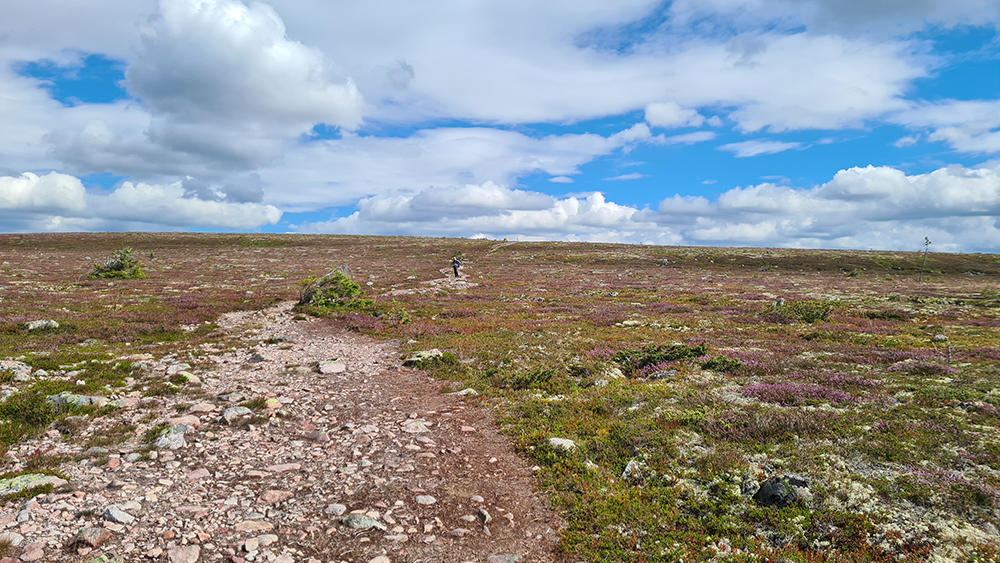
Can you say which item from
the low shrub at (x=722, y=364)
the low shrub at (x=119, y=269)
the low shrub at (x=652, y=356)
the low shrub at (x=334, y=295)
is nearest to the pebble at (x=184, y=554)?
the low shrub at (x=652, y=356)

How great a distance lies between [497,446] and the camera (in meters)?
10.1

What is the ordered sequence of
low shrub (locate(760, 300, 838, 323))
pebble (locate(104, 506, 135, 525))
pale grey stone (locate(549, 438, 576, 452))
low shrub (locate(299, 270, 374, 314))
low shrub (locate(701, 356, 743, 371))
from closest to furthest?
pebble (locate(104, 506, 135, 525)) < pale grey stone (locate(549, 438, 576, 452)) < low shrub (locate(701, 356, 743, 371)) < low shrub (locate(760, 300, 838, 323)) < low shrub (locate(299, 270, 374, 314))

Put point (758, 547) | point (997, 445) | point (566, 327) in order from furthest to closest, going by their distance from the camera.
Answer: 1. point (566, 327)
2. point (997, 445)
3. point (758, 547)

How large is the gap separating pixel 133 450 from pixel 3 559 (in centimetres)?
368

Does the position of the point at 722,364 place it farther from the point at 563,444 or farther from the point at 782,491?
the point at 782,491

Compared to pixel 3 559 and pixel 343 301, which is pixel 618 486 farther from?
pixel 343 301

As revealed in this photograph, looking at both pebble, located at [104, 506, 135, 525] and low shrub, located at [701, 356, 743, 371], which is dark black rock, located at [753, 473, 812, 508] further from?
pebble, located at [104, 506, 135, 525]

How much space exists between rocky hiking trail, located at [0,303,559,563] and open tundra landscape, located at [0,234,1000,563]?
48mm

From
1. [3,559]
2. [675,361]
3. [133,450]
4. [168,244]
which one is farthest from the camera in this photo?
[168,244]

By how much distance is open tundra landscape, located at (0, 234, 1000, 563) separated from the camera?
6.37 metres

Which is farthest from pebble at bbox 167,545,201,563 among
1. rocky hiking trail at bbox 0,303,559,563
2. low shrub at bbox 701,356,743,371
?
low shrub at bbox 701,356,743,371

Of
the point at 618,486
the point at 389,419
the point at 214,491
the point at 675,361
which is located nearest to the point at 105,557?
the point at 214,491

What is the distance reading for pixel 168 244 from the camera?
11688cm

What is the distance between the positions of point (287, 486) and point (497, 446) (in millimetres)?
4349
